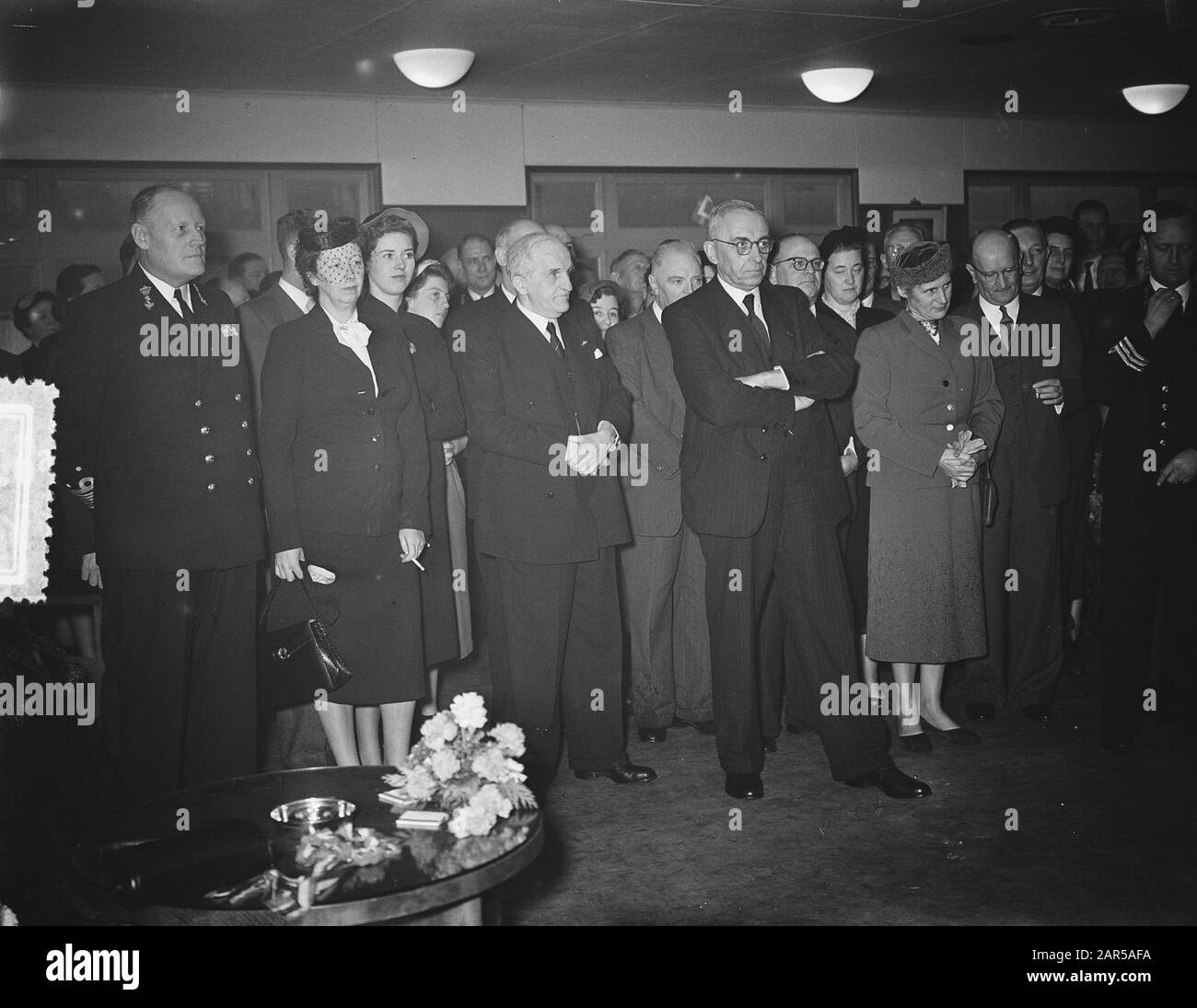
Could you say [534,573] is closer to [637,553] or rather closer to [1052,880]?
[637,553]

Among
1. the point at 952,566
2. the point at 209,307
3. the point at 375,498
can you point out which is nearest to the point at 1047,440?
the point at 952,566

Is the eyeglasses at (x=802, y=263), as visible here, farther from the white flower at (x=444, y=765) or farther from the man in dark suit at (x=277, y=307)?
the white flower at (x=444, y=765)

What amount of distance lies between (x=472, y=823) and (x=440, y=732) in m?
0.23

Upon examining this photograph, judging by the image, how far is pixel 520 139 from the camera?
27.0ft

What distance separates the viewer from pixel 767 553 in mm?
3938

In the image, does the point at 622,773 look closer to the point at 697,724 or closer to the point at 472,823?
the point at 697,724

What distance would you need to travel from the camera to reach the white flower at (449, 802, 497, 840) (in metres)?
2.34

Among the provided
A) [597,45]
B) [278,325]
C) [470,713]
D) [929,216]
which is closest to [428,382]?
[278,325]

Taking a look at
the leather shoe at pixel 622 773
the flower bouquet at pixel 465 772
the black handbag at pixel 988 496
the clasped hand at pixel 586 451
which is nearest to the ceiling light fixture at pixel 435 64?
the clasped hand at pixel 586 451

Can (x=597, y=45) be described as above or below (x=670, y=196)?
above

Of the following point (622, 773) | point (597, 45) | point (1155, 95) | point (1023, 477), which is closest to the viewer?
point (622, 773)

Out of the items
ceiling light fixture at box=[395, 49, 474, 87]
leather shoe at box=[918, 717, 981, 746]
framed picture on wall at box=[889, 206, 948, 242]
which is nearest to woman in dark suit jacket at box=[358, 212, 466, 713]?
leather shoe at box=[918, 717, 981, 746]

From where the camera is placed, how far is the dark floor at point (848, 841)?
316 cm

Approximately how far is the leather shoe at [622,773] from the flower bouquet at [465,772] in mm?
1639
